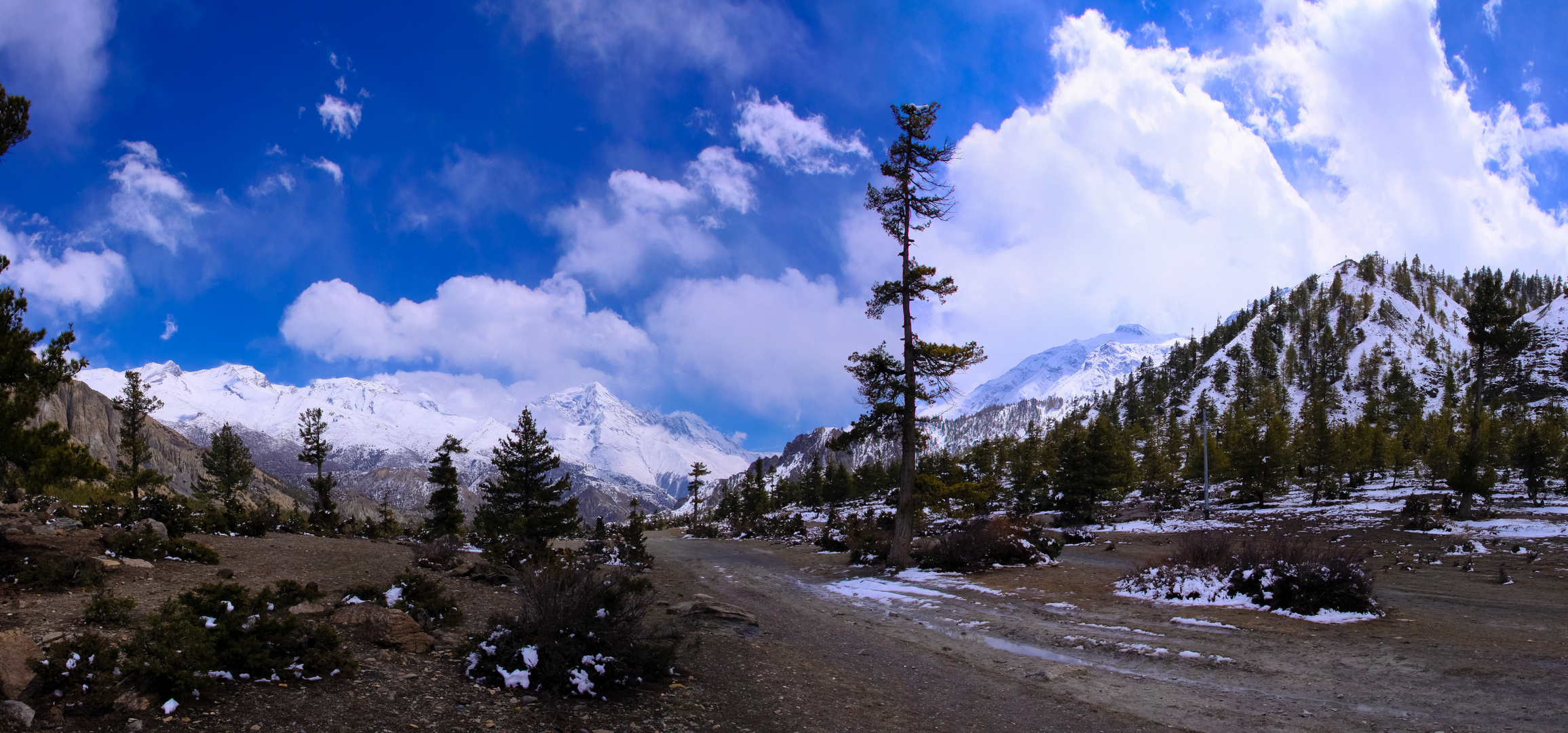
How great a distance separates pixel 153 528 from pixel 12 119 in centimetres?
668

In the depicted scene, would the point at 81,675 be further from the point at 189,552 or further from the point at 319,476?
the point at 319,476

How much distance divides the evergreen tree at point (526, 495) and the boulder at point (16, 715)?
14.9 metres

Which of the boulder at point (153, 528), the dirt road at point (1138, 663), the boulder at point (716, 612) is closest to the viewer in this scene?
the dirt road at point (1138, 663)

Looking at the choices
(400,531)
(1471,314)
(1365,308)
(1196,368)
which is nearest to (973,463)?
(1471,314)

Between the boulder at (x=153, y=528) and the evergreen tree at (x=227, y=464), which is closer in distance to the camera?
the boulder at (x=153, y=528)

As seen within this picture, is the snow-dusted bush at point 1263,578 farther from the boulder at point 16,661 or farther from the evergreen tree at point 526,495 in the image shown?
the evergreen tree at point 526,495

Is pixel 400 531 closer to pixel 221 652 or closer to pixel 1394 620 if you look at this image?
pixel 221 652

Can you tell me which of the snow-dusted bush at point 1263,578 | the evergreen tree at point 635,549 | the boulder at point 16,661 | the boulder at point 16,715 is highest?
the boulder at point 16,661

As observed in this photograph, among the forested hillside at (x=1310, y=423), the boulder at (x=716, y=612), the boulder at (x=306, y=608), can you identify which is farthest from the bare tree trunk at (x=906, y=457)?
the boulder at (x=306, y=608)

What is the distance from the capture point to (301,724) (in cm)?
457

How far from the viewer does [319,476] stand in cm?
3216

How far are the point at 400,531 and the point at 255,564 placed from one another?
69.1ft

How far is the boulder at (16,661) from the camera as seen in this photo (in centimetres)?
410

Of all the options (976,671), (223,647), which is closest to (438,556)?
(223,647)
